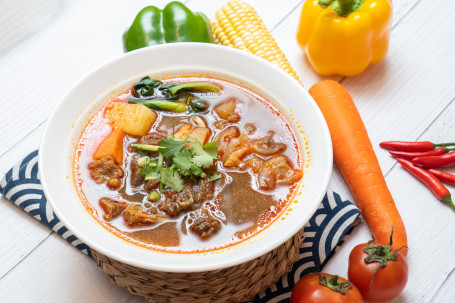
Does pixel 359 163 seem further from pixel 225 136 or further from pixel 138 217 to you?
pixel 138 217

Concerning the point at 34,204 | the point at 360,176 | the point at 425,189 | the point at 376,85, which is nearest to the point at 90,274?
the point at 34,204

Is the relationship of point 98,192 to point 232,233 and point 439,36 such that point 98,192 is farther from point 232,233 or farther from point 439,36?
point 439,36

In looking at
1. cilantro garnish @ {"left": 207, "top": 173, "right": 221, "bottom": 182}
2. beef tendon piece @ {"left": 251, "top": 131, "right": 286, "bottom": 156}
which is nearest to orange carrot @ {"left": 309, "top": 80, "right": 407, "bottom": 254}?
beef tendon piece @ {"left": 251, "top": 131, "right": 286, "bottom": 156}

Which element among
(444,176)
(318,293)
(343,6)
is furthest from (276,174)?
(343,6)

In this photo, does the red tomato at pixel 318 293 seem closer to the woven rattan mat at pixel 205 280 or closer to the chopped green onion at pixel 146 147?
the woven rattan mat at pixel 205 280

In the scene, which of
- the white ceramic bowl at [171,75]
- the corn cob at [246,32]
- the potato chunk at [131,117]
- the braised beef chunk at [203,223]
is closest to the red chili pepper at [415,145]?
the corn cob at [246,32]
